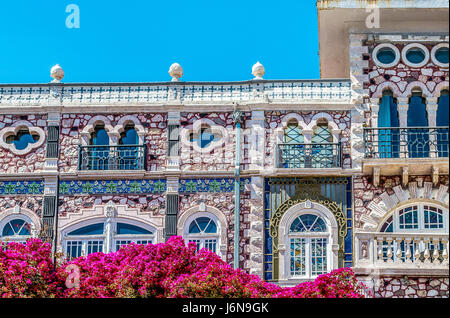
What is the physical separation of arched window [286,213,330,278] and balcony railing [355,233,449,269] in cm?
124

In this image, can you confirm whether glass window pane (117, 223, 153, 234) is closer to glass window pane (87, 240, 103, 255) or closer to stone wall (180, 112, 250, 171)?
glass window pane (87, 240, 103, 255)

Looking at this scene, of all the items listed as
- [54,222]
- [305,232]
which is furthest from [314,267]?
[54,222]

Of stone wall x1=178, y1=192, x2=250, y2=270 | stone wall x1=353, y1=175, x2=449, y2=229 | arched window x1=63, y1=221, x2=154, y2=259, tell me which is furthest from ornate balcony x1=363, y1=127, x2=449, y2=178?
arched window x1=63, y1=221, x2=154, y2=259

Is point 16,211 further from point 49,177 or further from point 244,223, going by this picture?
point 244,223

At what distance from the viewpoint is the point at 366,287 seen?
2794 cm

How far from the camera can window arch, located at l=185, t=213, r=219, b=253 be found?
1172 inches

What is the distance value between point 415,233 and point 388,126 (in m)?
3.78

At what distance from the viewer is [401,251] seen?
28609mm

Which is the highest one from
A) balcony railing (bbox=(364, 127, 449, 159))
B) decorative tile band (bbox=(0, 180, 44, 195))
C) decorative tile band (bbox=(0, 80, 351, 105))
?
decorative tile band (bbox=(0, 80, 351, 105))

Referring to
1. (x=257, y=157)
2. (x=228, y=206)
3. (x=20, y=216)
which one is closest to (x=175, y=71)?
(x=257, y=157)

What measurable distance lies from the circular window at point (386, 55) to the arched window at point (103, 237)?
8234 millimetres
